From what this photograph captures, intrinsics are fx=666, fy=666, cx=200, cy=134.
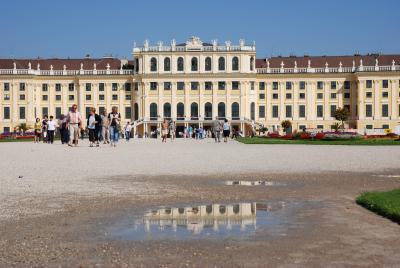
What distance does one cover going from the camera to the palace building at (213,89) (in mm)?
95500

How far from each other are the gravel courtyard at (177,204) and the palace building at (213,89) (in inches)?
3084

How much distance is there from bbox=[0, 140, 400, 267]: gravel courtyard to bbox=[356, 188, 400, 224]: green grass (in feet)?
0.52

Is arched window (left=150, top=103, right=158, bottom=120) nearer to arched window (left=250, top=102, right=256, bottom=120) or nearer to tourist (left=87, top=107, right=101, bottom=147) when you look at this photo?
arched window (left=250, top=102, right=256, bottom=120)

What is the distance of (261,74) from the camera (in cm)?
9794

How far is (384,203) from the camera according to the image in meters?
9.75

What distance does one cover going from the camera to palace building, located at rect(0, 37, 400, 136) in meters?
95.5

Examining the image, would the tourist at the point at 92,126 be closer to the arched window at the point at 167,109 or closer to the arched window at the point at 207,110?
the arched window at the point at 167,109

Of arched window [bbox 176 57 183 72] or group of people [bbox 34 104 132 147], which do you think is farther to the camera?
arched window [bbox 176 57 183 72]

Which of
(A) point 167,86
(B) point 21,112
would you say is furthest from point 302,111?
(B) point 21,112

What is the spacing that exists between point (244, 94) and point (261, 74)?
4.29m

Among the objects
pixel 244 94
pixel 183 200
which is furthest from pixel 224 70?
pixel 183 200

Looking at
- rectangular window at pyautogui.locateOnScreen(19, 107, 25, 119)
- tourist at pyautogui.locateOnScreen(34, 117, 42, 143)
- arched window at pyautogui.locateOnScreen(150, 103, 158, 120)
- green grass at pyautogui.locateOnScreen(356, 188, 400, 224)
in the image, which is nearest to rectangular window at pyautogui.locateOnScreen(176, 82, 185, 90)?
arched window at pyautogui.locateOnScreen(150, 103, 158, 120)

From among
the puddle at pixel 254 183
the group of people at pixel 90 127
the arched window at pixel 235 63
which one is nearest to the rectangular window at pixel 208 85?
the arched window at pixel 235 63

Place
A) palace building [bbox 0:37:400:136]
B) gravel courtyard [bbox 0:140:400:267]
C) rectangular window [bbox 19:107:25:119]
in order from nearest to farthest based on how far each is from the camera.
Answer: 1. gravel courtyard [bbox 0:140:400:267]
2. palace building [bbox 0:37:400:136]
3. rectangular window [bbox 19:107:25:119]
